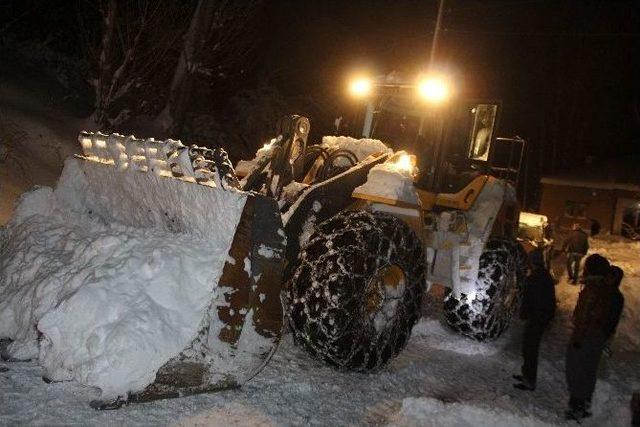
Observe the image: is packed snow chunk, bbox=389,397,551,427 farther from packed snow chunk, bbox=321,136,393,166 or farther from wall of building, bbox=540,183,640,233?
wall of building, bbox=540,183,640,233

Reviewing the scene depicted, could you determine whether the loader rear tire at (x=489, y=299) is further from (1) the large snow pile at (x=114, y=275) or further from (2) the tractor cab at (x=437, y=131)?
(1) the large snow pile at (x=114, y=275)

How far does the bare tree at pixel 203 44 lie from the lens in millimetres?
14500

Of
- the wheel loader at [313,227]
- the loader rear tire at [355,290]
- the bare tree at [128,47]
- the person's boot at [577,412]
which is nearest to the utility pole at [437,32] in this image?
the bare tree at [128,47]

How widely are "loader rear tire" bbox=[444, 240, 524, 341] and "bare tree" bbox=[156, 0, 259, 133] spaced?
37.0 ft

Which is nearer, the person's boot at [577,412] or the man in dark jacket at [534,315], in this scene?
the person's boot at [577,412]

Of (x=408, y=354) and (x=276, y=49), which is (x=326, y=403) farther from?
(x=276, y=49)

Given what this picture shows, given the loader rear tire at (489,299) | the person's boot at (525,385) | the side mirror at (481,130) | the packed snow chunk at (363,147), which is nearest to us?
the person's boot at (525,385)

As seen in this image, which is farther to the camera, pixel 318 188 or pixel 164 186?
pixel 318 188

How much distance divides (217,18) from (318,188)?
12736 millimetres

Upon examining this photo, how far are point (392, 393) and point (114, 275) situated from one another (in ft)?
8.40

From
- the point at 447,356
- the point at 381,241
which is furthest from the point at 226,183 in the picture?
the point at 447,356

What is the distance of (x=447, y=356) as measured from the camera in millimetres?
5719

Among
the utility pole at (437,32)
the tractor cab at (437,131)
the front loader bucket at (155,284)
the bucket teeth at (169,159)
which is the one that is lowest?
the front loader bucket at (155,284)

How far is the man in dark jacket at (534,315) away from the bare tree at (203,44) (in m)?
12.2
